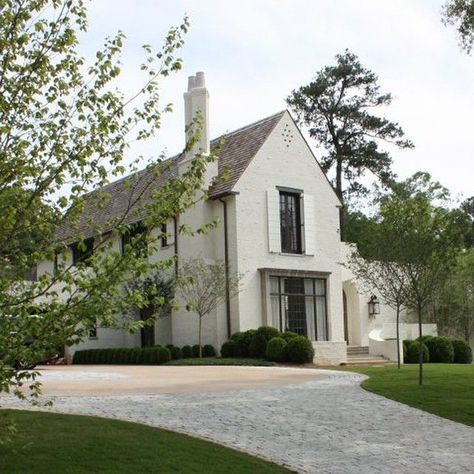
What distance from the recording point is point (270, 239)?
27281mm

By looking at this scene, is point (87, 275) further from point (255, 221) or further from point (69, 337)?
point (255, 221)

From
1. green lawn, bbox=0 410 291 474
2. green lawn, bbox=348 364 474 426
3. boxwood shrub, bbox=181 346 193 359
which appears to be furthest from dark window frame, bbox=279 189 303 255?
green lawn, bbox=0 410 291 474

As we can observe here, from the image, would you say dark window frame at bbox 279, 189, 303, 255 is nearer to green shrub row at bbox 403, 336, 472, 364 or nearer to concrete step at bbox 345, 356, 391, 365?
concrete step at bbox 345, 356, 391, 365

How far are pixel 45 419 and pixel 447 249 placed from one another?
968 cm

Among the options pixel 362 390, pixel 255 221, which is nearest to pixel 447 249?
pixel 362 390

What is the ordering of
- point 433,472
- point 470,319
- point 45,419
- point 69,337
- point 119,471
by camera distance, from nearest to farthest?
point 69,337
point 119,471
point 433,472
point 45,419
point 470,319

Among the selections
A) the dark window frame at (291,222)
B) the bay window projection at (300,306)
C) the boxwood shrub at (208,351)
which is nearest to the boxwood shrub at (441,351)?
the bay window projection at (300,306)

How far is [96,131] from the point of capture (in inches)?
239

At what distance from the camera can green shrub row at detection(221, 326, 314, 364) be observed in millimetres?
23828

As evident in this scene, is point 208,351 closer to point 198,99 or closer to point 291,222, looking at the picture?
point 291,222

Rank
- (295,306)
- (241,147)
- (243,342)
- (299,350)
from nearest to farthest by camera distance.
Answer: (299,350)
(243,342)
(295,306)
(241,147)

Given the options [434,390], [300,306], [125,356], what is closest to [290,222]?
[300,306]

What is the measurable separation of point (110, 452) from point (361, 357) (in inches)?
836

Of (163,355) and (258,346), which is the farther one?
(163,355)
